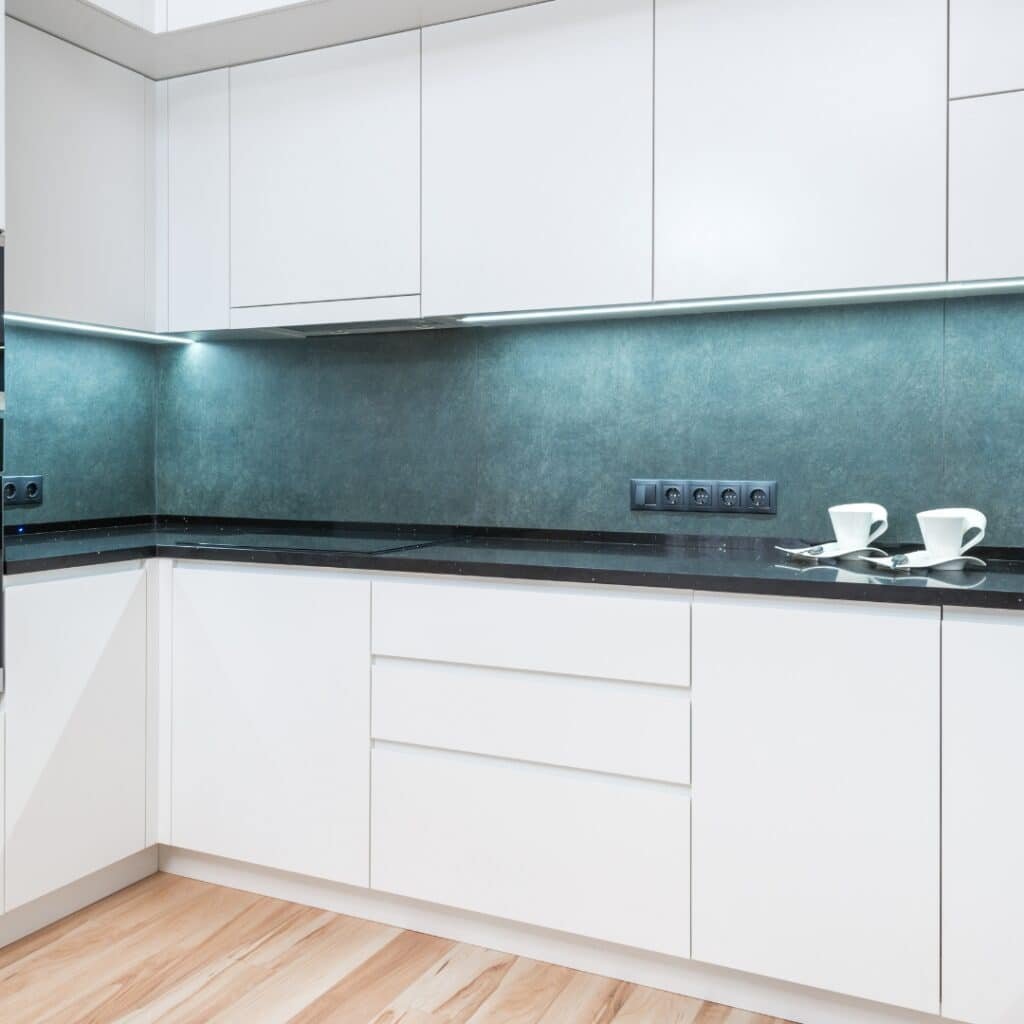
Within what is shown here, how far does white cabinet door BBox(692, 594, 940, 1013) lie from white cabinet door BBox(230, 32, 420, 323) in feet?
3.99

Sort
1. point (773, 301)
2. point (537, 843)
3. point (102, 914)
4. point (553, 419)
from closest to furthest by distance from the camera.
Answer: point (537, 843) < point (773, 301) < point (102, 914) < point (553, 419)

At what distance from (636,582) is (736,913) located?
0.65 m

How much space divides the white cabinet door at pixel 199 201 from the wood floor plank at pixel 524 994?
176 cm

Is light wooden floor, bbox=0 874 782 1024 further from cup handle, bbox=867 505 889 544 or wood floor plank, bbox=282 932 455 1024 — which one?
cup handle, bbox=867 505 889 544

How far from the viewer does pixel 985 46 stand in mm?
1867

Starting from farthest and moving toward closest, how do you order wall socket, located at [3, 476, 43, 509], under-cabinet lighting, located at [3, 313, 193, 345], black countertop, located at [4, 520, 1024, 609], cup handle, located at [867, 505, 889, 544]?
wall socket, located at [3, 476, 43, 509] < under-cabinet lighting, located at [3, 313, 193, 345] < cup handle, located at [867, 505, 889, 544] < black countertop, located at [4, 520, 1024, 609]

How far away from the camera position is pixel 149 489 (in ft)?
10.2

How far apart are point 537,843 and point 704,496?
93 centimetres

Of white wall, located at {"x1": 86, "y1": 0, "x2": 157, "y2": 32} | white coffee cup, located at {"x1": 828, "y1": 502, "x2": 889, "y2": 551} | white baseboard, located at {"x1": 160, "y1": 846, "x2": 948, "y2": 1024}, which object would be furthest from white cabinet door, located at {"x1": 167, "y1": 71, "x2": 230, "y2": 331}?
white coffee cup, located at {"x1": 828, "y1": 502, "x2": 889, "y2": 551}

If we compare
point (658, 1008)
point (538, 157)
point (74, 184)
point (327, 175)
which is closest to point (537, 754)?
point (658, 1008)

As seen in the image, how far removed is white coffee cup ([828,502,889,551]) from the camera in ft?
6.88

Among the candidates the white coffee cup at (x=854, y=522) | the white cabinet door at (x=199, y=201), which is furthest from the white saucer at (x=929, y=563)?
the white cabinet door at (x=199, y=201)

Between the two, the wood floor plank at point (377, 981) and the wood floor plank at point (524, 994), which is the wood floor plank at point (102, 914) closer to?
the wood floor plank at point (377, 981)

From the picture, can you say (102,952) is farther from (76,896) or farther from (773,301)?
(773,301)
